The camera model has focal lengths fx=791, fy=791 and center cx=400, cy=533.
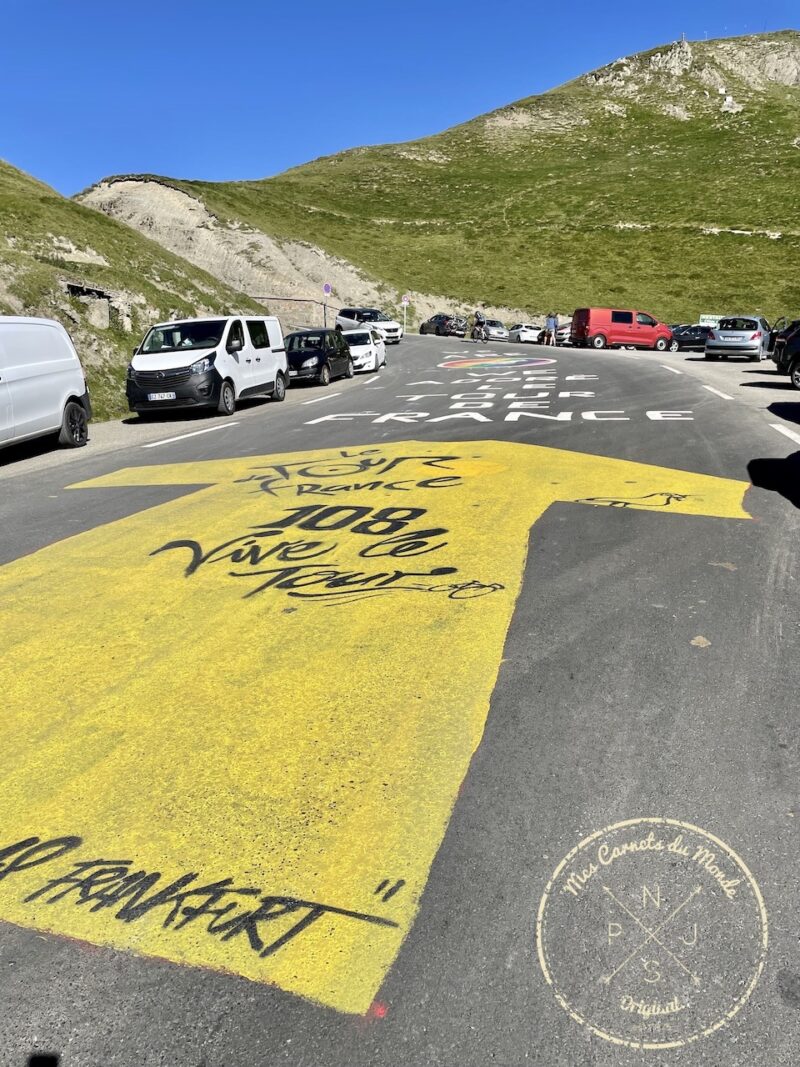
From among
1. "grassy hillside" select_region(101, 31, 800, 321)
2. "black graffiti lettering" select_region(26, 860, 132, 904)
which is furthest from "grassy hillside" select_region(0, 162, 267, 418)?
"grassy hillside" select_region(101, 31, 800, 321)

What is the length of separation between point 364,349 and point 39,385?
58.4 ft

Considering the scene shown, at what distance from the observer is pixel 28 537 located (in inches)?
272

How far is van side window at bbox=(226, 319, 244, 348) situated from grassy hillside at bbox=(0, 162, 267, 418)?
3.55 meters

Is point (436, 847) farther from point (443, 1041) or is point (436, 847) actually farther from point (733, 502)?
point (733, 502)

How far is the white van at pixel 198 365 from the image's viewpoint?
15531 mm

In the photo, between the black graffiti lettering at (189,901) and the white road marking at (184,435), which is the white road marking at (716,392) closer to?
the white road marking at (184,435)

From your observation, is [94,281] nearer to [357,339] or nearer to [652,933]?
[357,339]

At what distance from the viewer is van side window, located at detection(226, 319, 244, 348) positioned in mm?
16594

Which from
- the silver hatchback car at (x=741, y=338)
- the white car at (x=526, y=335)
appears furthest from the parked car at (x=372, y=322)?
the silver hatchback car at (x=741, y=338)

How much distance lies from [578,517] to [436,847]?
14.8ft

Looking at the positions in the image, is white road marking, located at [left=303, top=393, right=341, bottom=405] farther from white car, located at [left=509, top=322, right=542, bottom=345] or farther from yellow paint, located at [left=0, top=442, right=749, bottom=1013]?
white car, located at [left=509, top=322, right=542, bottom=345]

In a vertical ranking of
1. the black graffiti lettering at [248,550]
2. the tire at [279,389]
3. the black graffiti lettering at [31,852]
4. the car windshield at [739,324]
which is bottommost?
the black graffiti lettering at [31,852]

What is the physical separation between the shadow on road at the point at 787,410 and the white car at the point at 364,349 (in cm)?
1542

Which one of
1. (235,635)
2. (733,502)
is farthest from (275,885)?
(733,502)
